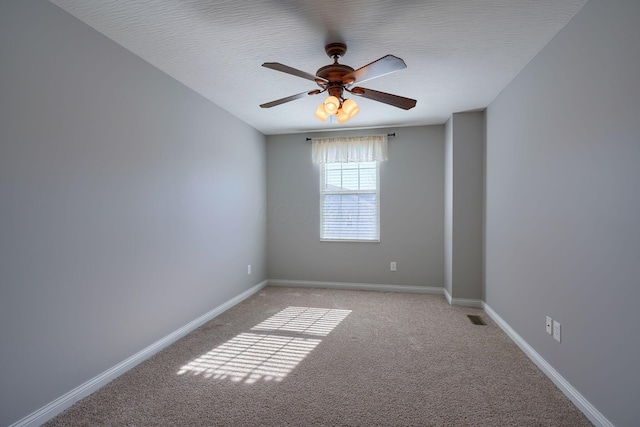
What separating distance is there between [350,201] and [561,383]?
3105mm

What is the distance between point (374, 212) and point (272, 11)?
10.2ft

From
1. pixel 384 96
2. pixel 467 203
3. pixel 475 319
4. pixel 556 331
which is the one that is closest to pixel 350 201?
pixel 467 203

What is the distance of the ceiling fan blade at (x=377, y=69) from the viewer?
1745mm

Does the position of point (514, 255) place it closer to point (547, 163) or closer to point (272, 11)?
point (547, 163)

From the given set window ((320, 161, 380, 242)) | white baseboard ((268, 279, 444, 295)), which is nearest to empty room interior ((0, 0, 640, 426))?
white baseboard ((268, 279, 444, 295))

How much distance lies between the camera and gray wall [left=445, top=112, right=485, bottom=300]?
3.68 m

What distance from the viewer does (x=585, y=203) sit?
1.77 m

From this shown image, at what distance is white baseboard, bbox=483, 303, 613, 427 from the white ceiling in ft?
7.23

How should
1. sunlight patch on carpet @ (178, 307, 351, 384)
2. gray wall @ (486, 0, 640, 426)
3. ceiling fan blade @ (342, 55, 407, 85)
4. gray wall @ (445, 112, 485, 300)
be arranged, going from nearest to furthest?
gray wall @ (486, 0, 640, 426) → ceiling fan blade @ (342, 55, 407, 85) → sunlight patch on carpet @ (178, 307, 351, 384) → gray wall @ (445, 112, 485, 300)

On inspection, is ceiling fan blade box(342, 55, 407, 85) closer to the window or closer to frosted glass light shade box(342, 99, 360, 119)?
frosted glass light shade box(342, 99, 360, 119)

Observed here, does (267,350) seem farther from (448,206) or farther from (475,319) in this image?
(448,206)

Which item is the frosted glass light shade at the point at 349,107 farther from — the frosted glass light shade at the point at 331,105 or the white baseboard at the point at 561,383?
the white baseboard at the point at 561,383

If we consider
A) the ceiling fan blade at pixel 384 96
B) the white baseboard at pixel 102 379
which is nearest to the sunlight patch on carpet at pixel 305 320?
the white baseboard at pixel 102 379

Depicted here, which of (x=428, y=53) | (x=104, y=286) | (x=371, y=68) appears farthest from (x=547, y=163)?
(x=104, y=286)
